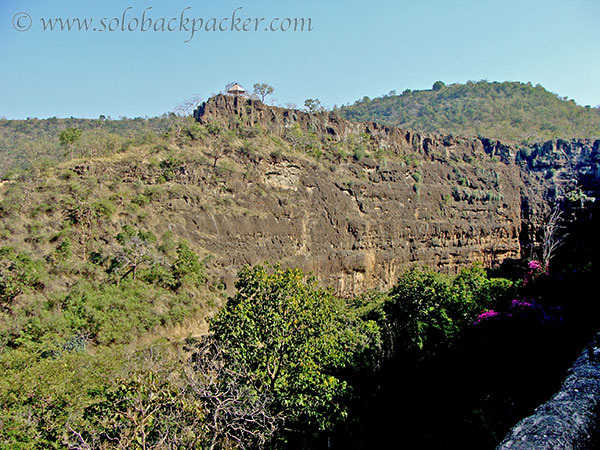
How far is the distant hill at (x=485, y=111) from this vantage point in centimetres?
7881

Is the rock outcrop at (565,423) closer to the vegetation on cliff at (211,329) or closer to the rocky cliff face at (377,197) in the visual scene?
the vegetation on cliff at (211,329)

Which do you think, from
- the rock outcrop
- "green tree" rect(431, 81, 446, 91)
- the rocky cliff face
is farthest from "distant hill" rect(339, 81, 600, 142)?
the rock outcrop

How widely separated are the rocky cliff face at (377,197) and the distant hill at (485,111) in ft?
73.5

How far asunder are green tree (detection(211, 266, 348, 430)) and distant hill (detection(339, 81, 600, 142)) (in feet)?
220

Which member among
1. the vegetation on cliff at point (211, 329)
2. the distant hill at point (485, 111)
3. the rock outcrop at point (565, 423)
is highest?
the distant hill at point (485, 111)

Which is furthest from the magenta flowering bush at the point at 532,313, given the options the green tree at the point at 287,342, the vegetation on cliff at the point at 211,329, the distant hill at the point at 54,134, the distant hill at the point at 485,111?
the distant hill at the point at 485,111

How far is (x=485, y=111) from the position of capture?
90312mm

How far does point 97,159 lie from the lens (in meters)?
28.7

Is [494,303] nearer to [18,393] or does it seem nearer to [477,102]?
[18,393]

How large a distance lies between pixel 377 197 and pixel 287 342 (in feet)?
99.0

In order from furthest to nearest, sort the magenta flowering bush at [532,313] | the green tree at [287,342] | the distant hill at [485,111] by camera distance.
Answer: the distant hill at [485,111]
the magenta flowering bush at [532,313]
the green tree at [287,342]

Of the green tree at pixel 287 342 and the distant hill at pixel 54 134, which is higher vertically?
the distant hill at pixel 54 134

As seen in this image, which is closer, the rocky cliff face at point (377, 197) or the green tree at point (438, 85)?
the rocky cliff face at point (377, 197)

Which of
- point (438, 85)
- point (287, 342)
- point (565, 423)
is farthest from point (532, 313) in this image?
point (438, 85)
